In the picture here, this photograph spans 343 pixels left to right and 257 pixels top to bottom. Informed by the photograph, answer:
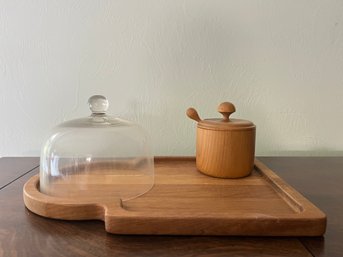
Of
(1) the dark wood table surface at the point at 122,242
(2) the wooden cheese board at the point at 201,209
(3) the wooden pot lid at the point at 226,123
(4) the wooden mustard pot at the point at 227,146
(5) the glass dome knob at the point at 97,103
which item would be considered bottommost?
(1) the dark wood table surface at the point at 122,242

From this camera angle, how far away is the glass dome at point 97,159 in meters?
0.44

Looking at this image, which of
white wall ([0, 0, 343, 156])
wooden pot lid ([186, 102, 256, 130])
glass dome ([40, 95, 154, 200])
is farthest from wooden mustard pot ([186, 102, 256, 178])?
white wall ([0, 0, 343, 156])

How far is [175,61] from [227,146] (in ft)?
1.03

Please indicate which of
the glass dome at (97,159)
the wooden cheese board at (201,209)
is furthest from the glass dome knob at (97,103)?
the wooden cheese board at (201,209)

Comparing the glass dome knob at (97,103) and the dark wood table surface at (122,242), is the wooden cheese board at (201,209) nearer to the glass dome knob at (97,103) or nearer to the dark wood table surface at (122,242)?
the dark wood table surface at (122,242)

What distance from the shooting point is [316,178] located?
538 mm

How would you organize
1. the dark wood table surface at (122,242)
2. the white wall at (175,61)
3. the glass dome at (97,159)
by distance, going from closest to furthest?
the dark wood table surface at (122,242), the glass dome at (97,159), the white wall at (175,61)

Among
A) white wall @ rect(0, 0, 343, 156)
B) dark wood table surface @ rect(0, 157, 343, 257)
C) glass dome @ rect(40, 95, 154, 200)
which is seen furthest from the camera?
white wall @ rect(0, 0, 343, 156)

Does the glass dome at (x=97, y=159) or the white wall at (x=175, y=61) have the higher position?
the white wall at (x=175, y=61)

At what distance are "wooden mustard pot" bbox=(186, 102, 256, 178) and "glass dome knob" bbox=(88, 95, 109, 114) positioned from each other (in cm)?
19

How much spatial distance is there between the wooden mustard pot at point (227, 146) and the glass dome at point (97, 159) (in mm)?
114

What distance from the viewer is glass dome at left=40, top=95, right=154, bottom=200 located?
443mm

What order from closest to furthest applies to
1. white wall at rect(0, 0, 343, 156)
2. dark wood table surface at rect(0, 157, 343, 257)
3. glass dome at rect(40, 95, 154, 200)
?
dark wood table surface at rect(0, 157, 343, 257) < glass dome at rect(40, 95, 154, 200) < white wall at rect(0, 0, 343, 156)

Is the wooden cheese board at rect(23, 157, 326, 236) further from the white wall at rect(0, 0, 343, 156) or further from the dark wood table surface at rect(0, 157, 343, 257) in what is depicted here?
the white wall at rect(0, 0, 343, 156)
